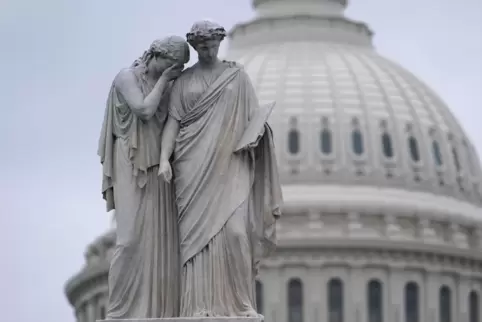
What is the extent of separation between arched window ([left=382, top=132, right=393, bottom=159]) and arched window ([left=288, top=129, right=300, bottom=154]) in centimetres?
471

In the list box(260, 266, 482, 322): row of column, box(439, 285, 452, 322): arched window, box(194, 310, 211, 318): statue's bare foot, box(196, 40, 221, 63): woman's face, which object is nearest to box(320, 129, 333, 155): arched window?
box(260, 266, 482, 322): row of column

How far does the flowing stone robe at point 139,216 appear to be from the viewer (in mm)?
20062

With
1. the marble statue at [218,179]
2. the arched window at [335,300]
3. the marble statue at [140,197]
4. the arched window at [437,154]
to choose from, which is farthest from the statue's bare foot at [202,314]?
the arched window at [437,154]

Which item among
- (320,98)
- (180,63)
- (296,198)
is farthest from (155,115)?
(320,98)

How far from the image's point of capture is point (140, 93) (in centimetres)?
2025

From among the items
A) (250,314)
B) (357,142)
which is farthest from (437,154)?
(250,314)

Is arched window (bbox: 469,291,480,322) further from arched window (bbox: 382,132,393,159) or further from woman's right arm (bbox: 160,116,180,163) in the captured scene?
woman's right arm (bbox: 160,116,180,163)

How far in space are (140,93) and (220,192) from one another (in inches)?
43.8

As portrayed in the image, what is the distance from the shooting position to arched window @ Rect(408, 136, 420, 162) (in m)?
130

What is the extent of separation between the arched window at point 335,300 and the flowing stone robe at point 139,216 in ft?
337

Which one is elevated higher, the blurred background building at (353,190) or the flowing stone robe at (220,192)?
the blurred background building at (353,190)

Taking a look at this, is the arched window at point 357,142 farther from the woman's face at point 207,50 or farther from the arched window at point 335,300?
the woman's face at point 207,50

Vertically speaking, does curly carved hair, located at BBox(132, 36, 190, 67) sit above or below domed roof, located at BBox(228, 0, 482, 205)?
below

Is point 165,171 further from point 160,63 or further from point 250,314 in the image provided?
point 250,314
